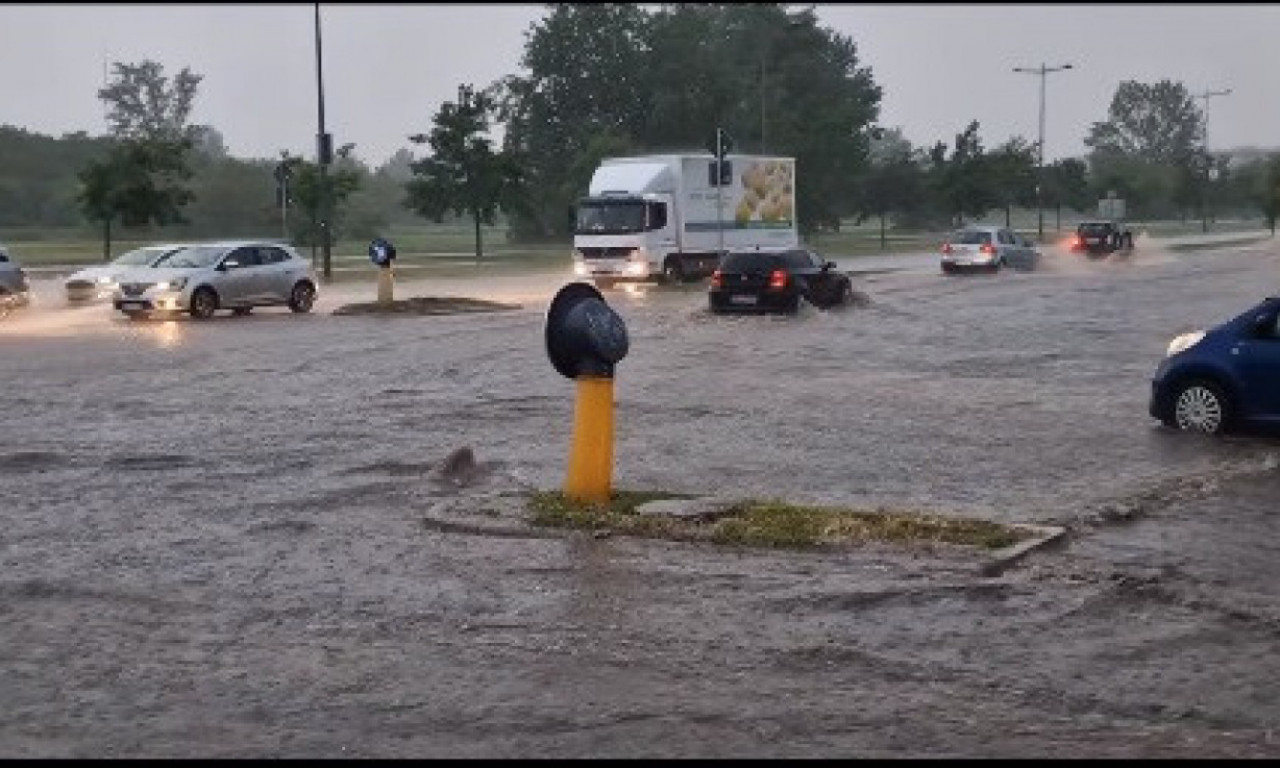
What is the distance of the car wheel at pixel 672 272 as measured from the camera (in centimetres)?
4597

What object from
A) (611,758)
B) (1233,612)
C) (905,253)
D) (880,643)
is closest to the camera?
(611,758)

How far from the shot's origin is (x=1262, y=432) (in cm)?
1526

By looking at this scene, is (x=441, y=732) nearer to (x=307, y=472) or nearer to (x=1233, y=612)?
(x=1233, y=612)

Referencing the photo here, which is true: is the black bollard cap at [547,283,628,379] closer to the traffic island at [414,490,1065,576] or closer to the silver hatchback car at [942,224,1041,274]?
the traffic island at [414,490,1065,576]

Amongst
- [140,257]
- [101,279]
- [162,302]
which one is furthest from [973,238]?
[162,302]

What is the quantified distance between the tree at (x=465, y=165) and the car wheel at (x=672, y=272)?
18390mm

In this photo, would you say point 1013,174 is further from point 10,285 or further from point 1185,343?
point 1185,343

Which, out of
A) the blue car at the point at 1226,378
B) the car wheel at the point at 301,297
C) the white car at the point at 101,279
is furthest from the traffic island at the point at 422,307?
the blue car at the point at 1226,378

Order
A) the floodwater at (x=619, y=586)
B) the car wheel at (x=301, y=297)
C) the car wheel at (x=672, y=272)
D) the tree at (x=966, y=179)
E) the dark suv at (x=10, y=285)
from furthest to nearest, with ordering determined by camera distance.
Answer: the tree at (x=966, y=179), the car wheel at (x=672, y=272), the dark suv at (x=10, y=285), the car wheel at (x=301, y=297), the floodwater at (x=619, y=586)

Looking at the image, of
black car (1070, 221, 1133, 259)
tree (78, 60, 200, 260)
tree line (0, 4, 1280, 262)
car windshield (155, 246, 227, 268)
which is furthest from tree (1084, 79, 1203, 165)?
car windshield (155, 246, 227, 268)

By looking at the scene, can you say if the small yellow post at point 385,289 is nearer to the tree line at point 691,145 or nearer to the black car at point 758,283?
the black car at point 758,283

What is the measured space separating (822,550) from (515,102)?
9533 cm

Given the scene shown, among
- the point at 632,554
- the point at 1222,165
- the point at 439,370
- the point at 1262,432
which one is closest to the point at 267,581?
the point at 632,554

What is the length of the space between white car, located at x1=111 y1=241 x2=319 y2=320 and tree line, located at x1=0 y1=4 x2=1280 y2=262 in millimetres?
30995
